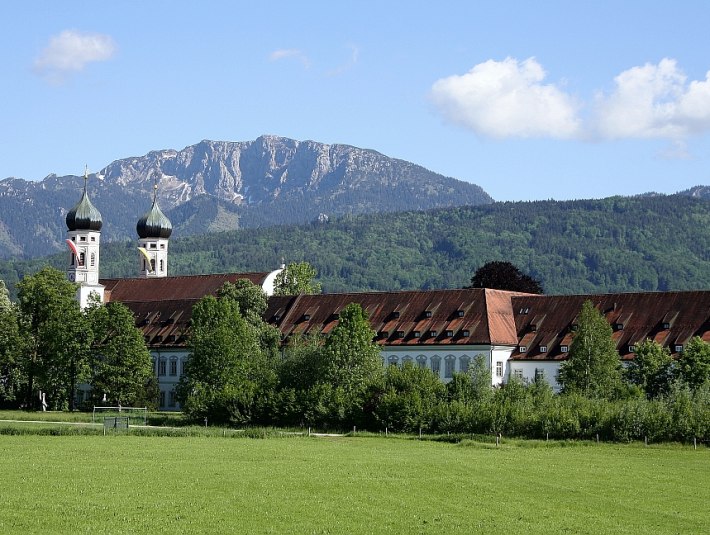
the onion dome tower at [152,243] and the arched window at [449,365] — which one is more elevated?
the onion dome tower at [152,243]

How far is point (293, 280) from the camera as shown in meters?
149

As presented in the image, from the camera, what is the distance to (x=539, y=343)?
366ft

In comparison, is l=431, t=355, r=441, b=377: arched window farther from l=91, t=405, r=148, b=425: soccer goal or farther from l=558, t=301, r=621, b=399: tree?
l=91, t=405, r=148, b=425: soccer goal

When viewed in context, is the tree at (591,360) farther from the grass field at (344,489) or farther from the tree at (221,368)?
the grass field at (344,489)

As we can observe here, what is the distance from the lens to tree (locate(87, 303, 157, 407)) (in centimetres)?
11069

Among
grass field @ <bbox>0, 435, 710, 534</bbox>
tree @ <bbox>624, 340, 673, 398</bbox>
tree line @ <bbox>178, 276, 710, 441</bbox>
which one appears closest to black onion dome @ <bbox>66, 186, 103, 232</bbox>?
tree line @ <bbox>178, 276, 710, 441</bbox>

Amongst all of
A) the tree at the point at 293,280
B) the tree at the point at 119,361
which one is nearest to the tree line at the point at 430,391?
the tree at the point at 119,361

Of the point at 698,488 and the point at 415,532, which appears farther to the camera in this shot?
the point at 698,488

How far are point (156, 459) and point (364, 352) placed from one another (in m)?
37.5

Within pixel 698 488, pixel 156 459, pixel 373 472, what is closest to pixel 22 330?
pixel 156 459

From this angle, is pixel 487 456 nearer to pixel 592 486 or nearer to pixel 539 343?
pixel 592 486

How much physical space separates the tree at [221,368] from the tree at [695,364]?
2894 centimetres

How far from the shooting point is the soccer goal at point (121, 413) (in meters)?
96.0

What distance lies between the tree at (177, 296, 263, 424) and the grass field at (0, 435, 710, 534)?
22.7 metres
